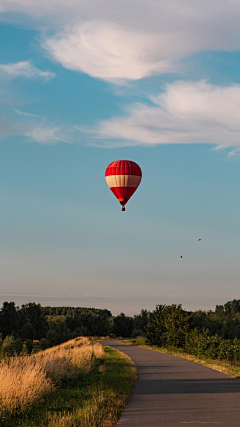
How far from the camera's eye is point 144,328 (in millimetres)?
50719

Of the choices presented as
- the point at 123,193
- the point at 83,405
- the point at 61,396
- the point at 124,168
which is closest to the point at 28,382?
the point at 61,396

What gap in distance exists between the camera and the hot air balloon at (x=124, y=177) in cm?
3494

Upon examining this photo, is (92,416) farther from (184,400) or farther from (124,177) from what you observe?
(124,177)

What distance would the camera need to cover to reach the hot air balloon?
34.9 m

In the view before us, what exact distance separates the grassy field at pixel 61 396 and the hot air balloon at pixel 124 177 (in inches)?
670

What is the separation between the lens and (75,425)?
10.6m

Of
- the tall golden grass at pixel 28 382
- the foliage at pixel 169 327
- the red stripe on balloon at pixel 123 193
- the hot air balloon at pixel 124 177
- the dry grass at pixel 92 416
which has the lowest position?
the dry grass at pixel 92 416

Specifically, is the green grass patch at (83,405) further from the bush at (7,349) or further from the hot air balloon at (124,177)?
the hot air balloon at (124,177)

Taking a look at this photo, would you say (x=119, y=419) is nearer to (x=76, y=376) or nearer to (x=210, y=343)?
(x=76, y=376)

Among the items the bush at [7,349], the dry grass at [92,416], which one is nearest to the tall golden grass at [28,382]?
the dry grass at [92,416]

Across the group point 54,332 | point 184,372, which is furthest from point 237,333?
point 184,372

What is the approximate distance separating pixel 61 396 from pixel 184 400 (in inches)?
163

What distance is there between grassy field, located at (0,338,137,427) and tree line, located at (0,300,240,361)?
457 inches

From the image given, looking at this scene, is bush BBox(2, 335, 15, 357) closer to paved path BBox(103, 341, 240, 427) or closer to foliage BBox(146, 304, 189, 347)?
paved path BBox(103, 341, 240, 427)
